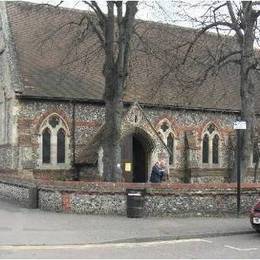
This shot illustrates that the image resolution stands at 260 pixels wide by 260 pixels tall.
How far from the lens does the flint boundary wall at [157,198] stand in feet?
64.4

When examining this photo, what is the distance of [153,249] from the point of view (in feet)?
45.6

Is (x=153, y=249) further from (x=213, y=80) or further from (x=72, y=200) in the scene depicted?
(x=213, y=80)

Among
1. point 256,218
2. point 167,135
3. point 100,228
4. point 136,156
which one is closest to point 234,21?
point 167,135

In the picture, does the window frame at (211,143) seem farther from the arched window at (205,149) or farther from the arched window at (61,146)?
the arched window at (61,146)

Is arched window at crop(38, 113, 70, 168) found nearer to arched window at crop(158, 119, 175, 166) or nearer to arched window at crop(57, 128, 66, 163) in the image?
arched window at crop(57, 128, 66, 163)

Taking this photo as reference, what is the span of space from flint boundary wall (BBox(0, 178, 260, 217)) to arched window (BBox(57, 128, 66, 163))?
8754mm

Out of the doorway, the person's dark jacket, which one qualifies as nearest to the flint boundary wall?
the person's dark jacket

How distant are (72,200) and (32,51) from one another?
13125 millimetres

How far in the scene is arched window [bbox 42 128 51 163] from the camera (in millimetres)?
29109

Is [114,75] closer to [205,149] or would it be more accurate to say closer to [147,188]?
[147,188]

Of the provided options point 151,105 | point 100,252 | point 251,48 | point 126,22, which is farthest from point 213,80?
point 100,252

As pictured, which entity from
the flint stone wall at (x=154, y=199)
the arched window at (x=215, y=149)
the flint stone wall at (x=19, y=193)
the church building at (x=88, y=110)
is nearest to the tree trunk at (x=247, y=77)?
the church building at (x=88, y=110)

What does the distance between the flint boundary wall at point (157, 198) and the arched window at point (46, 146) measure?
8440 mm

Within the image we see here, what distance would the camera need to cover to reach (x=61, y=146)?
97.3 ft
